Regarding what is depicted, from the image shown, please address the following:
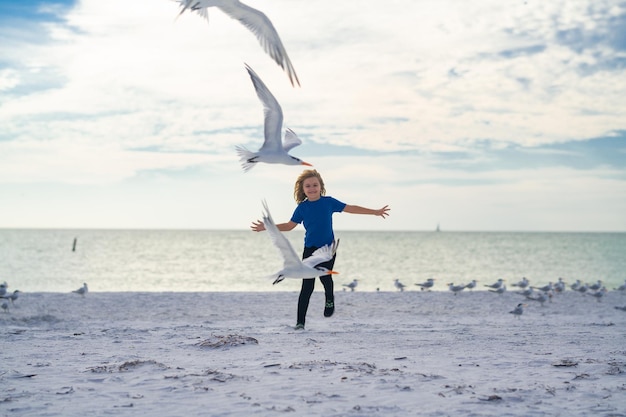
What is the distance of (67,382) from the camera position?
538 cm

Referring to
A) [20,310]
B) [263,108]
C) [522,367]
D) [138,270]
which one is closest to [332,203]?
[263,108]

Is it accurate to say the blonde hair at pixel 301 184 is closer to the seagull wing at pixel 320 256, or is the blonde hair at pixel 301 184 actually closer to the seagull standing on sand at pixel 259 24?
the seagull wing at pixel 320 256

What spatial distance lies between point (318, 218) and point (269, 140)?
5.46 feet

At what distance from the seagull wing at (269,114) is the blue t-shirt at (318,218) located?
60.0 inches

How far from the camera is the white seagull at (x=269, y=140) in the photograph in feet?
21.5

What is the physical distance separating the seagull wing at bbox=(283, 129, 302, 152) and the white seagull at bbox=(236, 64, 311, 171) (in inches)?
22.6

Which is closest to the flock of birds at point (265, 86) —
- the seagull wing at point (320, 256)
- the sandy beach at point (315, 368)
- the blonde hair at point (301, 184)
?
the seagull wing at point (320, 256)

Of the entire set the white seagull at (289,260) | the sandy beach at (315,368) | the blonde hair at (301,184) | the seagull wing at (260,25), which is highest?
the seagull wing at (260,25)

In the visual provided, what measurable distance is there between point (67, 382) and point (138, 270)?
32.5 metres

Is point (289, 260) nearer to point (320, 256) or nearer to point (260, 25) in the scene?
point (320, 256)

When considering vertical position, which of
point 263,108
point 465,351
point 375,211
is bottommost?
point 465,351

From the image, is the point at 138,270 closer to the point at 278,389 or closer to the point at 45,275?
the point at 45,275

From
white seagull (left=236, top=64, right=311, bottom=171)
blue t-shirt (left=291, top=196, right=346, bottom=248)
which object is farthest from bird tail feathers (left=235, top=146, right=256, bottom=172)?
blue t-shirt (left=291, top=196, right=346, bottom=248)

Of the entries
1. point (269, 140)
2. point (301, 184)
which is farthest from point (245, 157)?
point (301, 184)
